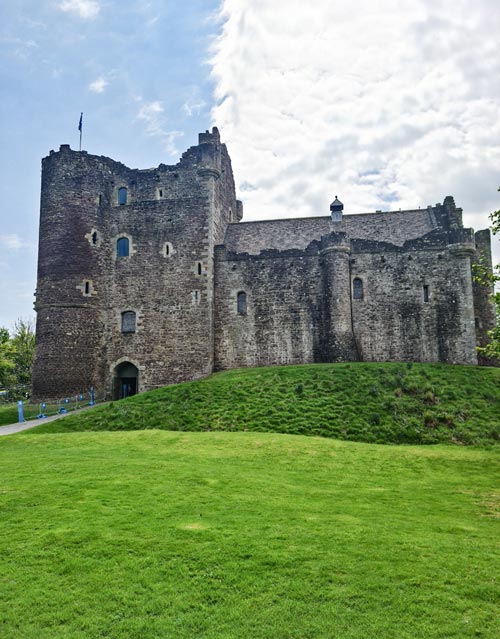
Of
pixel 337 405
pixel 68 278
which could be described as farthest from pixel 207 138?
pixel 337 405

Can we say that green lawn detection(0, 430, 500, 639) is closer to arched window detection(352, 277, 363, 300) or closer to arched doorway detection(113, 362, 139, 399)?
arched window detection(352, 277, 363, 300)

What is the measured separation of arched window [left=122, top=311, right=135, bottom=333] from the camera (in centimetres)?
3294

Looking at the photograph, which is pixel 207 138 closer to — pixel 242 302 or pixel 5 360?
pixel 242 302

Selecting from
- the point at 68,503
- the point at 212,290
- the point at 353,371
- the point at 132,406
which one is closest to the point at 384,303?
the point at 353,371

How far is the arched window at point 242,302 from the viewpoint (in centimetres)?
3228

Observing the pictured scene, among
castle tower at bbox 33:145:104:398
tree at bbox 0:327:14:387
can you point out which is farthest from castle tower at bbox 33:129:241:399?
tree at bbox 0:327:14:387

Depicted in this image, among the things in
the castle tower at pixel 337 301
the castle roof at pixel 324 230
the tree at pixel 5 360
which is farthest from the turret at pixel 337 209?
the tree at pixel 5 360

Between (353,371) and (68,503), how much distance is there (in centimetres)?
1735

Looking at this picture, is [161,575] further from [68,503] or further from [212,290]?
[212,290]

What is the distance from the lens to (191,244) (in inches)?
→ 1293

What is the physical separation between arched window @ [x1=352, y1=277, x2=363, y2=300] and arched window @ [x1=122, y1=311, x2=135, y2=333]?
46.6 feet

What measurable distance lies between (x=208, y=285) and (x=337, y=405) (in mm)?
13679

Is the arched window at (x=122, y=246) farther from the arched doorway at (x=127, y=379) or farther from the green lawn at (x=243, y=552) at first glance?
the green lawn at (x=243, y=552)

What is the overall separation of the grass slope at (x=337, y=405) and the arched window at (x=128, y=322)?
842 cm
